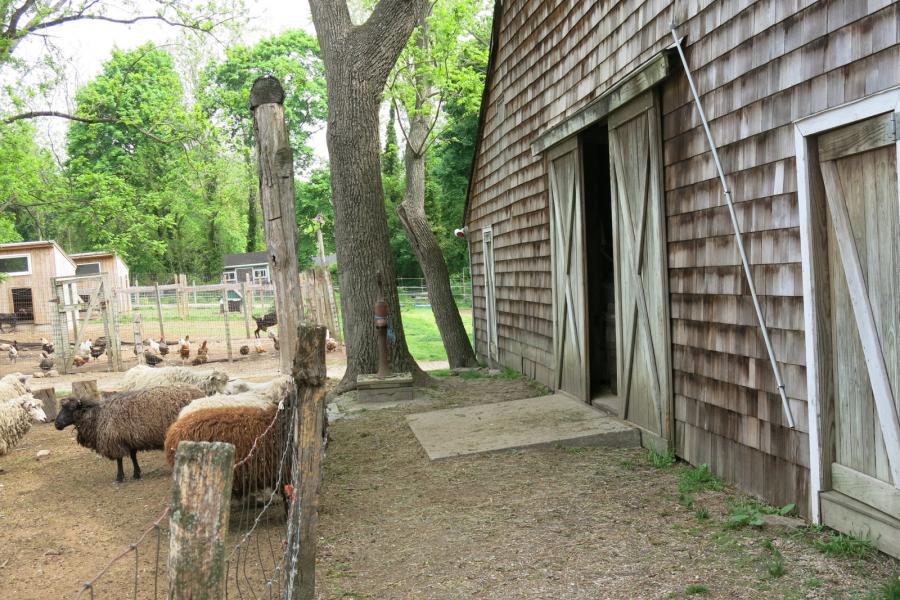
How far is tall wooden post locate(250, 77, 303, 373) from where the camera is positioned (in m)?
6.20

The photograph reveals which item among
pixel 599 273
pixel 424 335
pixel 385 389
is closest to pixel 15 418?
pixel 385 389

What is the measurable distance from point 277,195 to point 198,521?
460 cm

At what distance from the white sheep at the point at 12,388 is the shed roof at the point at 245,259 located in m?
46.4

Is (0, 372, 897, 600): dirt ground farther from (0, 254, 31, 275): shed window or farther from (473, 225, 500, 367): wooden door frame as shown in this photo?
(0, 254, 31, 275): shed window

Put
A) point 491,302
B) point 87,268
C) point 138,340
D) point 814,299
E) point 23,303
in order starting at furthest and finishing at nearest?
point 87,268, point 23,303, point 138,340, point 491,302, point 814,299

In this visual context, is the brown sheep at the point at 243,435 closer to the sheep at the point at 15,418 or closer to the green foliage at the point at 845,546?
the green foliage at the point at 845,546

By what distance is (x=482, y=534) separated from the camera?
475 centimetres

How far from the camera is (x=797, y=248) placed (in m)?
4.23

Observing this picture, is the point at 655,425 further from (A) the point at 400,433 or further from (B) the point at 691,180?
(A) the point at 400,433

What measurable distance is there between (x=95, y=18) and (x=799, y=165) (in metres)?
16.5

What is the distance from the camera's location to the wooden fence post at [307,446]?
3752mm

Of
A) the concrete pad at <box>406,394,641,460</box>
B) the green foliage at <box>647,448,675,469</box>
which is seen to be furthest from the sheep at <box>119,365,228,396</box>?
the green foliage at <box>647,448,675,469</box>

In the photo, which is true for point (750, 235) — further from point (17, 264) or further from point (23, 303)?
point (17, 264)

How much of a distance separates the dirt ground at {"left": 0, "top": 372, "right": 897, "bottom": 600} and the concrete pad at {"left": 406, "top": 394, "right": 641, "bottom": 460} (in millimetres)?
158
